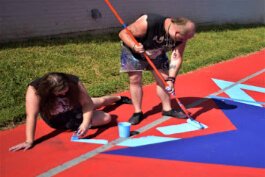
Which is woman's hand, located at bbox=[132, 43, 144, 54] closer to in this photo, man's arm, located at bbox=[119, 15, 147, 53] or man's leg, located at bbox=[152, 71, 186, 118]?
man's arm, located at bbox=[119, 15, 147, 53]

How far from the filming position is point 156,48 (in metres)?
5.32

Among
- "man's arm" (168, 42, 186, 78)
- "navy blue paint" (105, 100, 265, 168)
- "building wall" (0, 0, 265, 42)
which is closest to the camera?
"navy blue paint" (105, 100, 265, 168)

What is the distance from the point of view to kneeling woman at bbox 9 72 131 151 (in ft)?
15.1

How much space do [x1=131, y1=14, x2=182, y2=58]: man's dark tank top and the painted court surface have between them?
103 cm

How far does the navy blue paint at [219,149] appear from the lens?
4.45 meters

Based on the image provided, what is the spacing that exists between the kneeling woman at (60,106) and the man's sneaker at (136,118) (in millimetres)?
308

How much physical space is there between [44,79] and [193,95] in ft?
10.4

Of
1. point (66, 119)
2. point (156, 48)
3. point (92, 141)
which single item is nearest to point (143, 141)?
point (92, 141)

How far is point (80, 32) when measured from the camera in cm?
1154

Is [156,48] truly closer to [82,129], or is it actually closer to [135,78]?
[135,78]

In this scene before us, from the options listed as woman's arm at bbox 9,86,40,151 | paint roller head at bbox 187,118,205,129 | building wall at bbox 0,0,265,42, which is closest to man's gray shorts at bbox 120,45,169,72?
paint roller head at bbox 187,118,205,129

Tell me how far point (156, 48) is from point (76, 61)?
3.86 metres

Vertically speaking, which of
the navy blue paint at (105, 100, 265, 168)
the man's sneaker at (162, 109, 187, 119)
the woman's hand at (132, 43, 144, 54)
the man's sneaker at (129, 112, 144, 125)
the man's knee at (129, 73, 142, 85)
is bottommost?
the navy blue paint at (105, 100, 265, 168)

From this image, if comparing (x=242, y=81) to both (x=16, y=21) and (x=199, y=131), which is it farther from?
(x=16, y=21)
